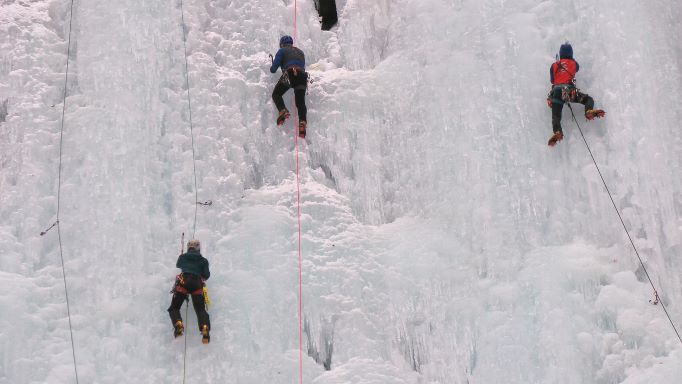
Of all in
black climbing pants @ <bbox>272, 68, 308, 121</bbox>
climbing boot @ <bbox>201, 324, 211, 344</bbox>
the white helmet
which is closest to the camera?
climbing boot @ <bbox>201, 324, 211, 344</bbox>

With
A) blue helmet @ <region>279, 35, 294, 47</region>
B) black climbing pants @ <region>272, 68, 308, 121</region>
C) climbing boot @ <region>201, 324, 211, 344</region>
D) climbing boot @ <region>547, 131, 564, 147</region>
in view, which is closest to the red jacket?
climbing boot @ <region>547, 131, 564, 147</region>

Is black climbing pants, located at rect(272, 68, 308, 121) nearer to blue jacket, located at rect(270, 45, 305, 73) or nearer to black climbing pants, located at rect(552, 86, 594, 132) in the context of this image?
blue jacket, located at rect(270, 45, 305, 73)

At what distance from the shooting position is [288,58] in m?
10.4

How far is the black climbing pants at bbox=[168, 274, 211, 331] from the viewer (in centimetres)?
903

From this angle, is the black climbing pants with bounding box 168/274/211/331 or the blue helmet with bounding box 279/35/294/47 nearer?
the black climbing pants with bounding box 168/274/211/331

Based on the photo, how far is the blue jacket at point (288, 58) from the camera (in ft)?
33.9

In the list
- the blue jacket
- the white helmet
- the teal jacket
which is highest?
the blue jacket

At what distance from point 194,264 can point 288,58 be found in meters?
2.81

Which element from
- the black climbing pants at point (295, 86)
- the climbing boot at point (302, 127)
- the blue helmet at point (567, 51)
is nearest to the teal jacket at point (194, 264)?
the climbing boot at point (302, 127)

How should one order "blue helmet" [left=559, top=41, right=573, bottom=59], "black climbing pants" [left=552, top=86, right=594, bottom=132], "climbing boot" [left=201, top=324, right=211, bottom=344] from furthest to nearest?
"blue helmet" [left=559, top=41, right=573, bottom=59], "black climbing pants" [left=552, top=86, right=594, bottom=132], "climbing boot" [left=201, top=324, right=211, bottom=344]

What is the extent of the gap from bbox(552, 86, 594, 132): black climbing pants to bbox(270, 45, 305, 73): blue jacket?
295cm

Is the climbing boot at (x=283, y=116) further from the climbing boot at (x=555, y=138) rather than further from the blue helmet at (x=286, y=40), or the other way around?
the climbing boot at (x=555, y=138)

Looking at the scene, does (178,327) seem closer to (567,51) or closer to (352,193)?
(352,193)

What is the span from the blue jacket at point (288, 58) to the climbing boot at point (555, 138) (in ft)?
9.89
